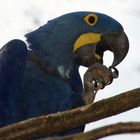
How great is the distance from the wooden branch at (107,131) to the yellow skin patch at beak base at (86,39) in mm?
2528

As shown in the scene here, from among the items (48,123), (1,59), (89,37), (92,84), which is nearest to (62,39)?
(89,37)

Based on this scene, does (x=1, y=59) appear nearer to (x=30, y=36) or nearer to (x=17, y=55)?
(x=17, y=55)

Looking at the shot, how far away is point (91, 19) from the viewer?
3422mm

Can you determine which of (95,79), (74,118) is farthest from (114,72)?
(74,118)

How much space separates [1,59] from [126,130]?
6.50ft

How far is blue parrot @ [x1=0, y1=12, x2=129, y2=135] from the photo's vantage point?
2537 millimetres

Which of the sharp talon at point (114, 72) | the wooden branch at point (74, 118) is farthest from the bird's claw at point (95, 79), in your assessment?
the wooden branch at point (74, 118)

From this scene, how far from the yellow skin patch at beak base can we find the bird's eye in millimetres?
117

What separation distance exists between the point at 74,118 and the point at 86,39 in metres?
2.54

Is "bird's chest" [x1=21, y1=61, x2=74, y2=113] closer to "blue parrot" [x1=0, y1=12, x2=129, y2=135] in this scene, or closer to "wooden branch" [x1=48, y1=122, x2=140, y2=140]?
"blue parrot" [x1=0, y1=12, x2=129, y2=135]

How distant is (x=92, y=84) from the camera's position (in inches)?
117

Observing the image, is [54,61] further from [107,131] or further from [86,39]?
[107,131]

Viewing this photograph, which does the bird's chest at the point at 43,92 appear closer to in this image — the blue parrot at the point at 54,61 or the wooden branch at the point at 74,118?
the blue parrot at the point at 54,61

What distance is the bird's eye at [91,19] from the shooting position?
3.39m
